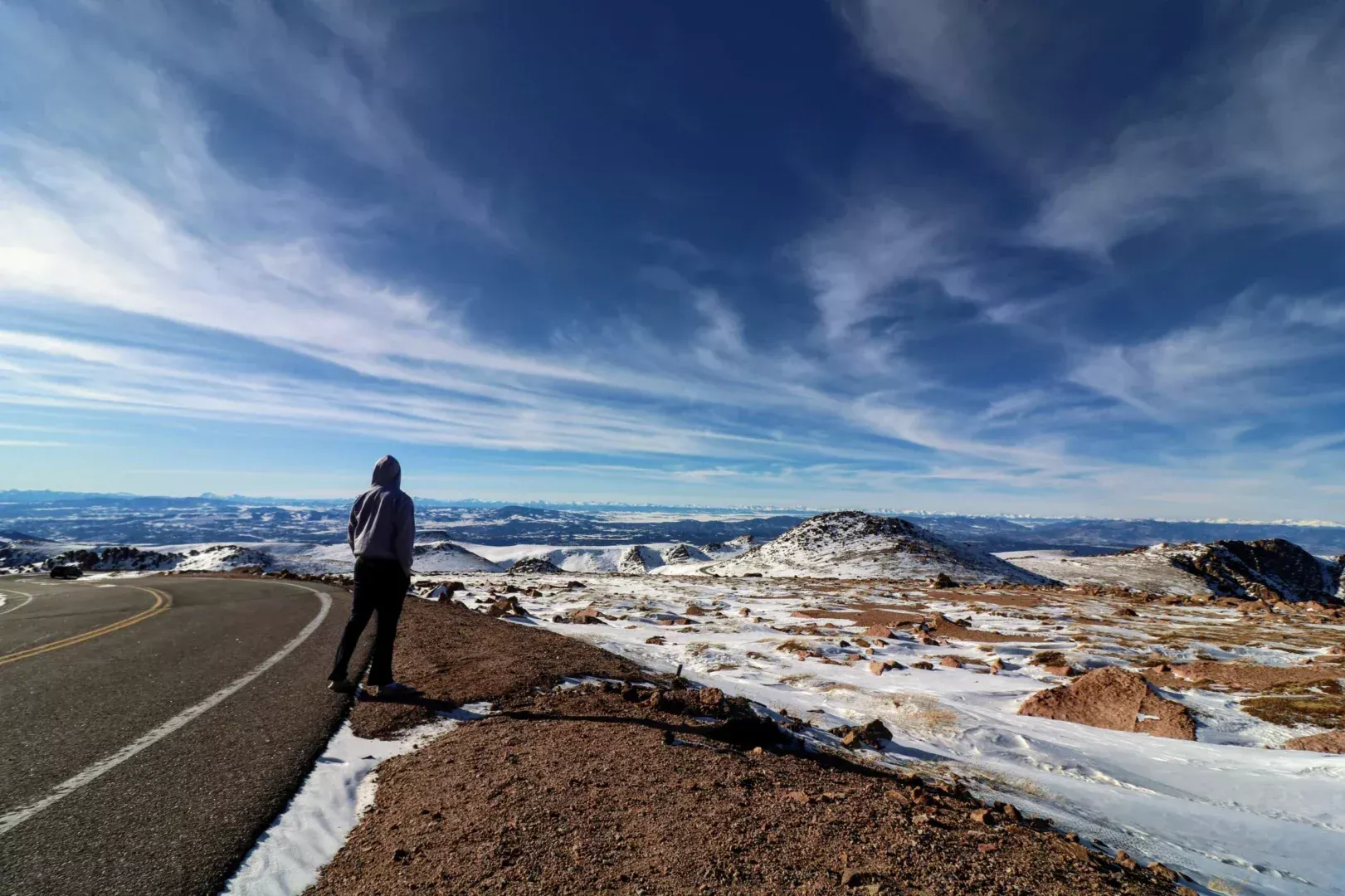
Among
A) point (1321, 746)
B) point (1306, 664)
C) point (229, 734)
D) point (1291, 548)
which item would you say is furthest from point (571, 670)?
point (1291, 548)

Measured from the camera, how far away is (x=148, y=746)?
201 inches

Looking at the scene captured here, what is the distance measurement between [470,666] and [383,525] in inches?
113

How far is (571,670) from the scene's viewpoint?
8656 millimetres

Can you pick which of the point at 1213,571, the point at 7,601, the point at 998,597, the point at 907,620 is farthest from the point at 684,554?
the point at 7,601

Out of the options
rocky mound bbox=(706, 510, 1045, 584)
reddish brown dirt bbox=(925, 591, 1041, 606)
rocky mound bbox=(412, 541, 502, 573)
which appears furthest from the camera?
rocky mound bbox=(412, 541, 502, 573)

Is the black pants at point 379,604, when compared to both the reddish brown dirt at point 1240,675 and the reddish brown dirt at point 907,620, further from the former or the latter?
the reddish brown dirt at point 907,620

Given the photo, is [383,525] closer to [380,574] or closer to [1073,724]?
[380,574]

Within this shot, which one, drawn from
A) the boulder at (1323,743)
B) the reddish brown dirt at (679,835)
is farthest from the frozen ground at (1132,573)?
the reddish brown dirt at (679,835)

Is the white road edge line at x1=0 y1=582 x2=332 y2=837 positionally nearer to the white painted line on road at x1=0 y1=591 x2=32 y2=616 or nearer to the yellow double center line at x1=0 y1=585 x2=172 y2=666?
the yellow double center line at x1=0 y1=585 x2=172 y2=666

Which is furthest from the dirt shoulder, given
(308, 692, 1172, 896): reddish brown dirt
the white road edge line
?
the white road edge line

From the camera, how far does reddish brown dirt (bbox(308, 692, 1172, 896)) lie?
3.21 metres

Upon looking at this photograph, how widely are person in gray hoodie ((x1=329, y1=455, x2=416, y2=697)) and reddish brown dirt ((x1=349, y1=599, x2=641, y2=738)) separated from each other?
54 centimetres

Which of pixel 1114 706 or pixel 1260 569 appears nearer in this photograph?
pixel 1114 706

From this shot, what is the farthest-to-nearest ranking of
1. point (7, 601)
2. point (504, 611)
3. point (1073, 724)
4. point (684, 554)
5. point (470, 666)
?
point (684, 554) → point (504, 611) → point (7, 601) → point (470, 666) → point (1073, 724)
